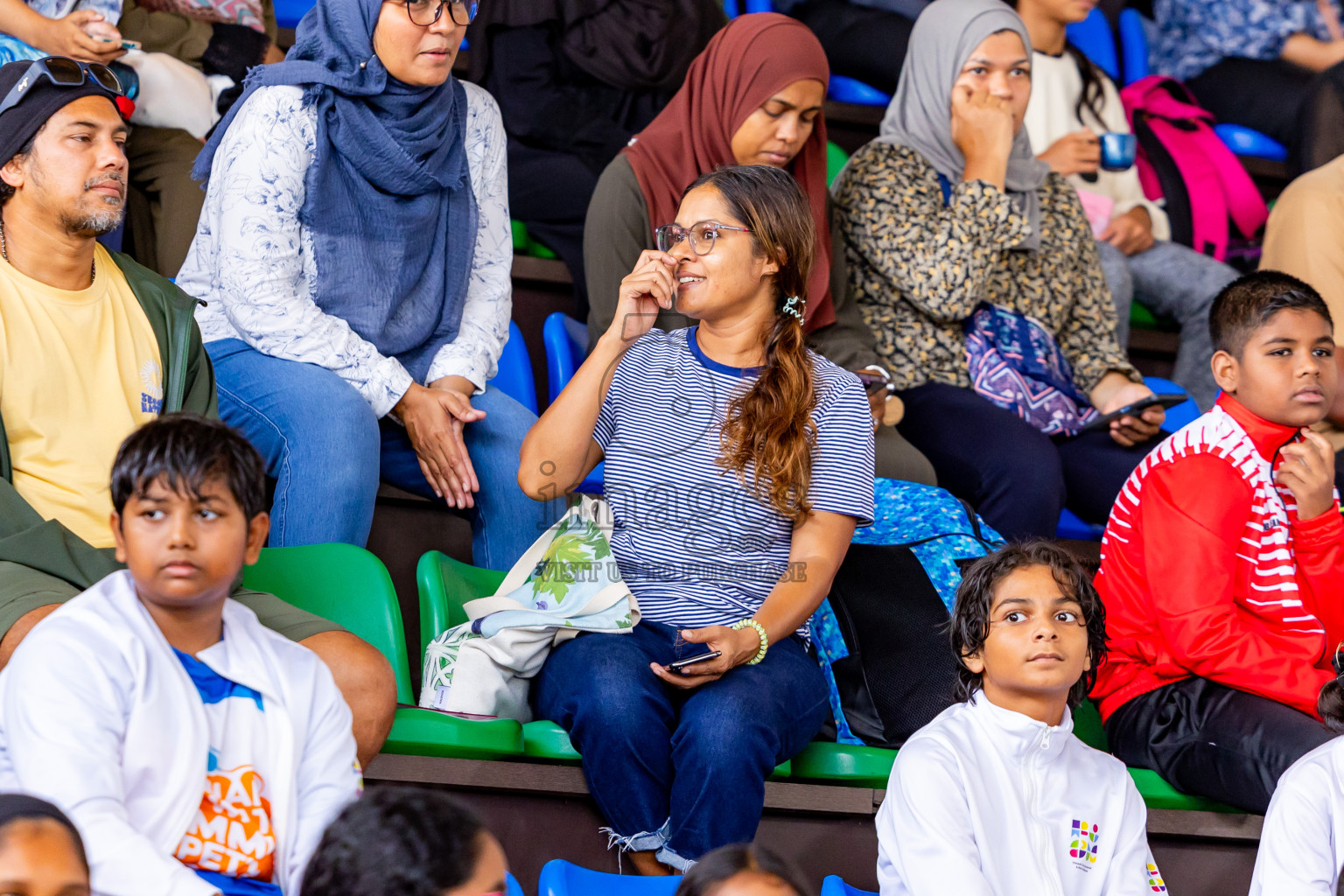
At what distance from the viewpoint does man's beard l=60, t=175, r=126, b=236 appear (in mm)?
1863

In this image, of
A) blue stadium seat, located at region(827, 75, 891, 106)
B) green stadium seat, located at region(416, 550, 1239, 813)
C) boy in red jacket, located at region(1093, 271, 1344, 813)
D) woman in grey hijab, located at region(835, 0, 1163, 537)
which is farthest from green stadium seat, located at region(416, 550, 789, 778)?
blue stadium seat, located at region(827, 75, 891, 106)

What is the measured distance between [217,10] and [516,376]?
1.05m

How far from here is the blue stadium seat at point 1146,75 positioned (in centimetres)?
404

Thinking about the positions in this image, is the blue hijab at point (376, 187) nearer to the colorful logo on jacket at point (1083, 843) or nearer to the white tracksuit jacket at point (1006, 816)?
the white tracksuit jacket at point (1006, 816)

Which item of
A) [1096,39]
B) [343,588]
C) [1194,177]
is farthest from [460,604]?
[1096,39]

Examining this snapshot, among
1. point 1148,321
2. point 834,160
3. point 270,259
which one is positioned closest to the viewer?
point 270,259

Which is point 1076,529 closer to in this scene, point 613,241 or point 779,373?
point 779,373

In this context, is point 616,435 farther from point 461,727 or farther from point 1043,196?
point 1043,196

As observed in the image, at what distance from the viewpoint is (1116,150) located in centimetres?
357

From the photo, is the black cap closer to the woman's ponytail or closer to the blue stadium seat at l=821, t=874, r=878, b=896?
the woman's ponytail

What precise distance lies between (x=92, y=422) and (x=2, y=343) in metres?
0.15

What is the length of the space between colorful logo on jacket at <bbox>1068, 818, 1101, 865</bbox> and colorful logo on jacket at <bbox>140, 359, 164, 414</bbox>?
1.37 m

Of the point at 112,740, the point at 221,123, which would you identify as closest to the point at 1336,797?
the point at 112,740

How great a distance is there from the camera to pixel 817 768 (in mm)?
2021
